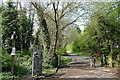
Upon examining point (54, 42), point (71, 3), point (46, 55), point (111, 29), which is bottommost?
point (46, 55)

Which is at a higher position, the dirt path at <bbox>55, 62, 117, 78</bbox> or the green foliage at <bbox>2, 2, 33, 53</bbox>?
the green foliage at <bbox>2, 2, 33, 53</bbox>

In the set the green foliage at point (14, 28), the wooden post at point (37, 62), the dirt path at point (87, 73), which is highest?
the green foliage at point (14, 28)

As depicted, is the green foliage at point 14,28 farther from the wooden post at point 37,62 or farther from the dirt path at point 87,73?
the dirt path at point 87,73

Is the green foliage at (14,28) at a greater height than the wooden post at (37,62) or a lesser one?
greater

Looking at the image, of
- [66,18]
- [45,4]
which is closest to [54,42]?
[66,18]

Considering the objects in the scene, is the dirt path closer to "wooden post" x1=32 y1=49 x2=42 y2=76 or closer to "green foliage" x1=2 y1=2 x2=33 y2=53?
"wooden post" x1=32 y1=49 x2=42 y2=76

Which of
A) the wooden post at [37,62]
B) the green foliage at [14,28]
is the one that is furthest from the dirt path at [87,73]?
the green foliage at [14,28]

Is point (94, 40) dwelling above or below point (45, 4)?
below

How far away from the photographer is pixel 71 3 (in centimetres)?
387

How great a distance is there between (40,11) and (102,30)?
2.02 meters

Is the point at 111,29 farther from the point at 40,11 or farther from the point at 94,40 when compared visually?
the point at 40,11

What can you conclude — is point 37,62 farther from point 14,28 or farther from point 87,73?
point 14,28

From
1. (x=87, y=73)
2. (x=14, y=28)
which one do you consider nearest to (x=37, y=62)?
(x=87, y=73)

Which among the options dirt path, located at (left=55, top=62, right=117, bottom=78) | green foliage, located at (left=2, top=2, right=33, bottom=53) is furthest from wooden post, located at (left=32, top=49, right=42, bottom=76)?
green foliage, located at (left=2, top=2, right=33, bottom=53)
